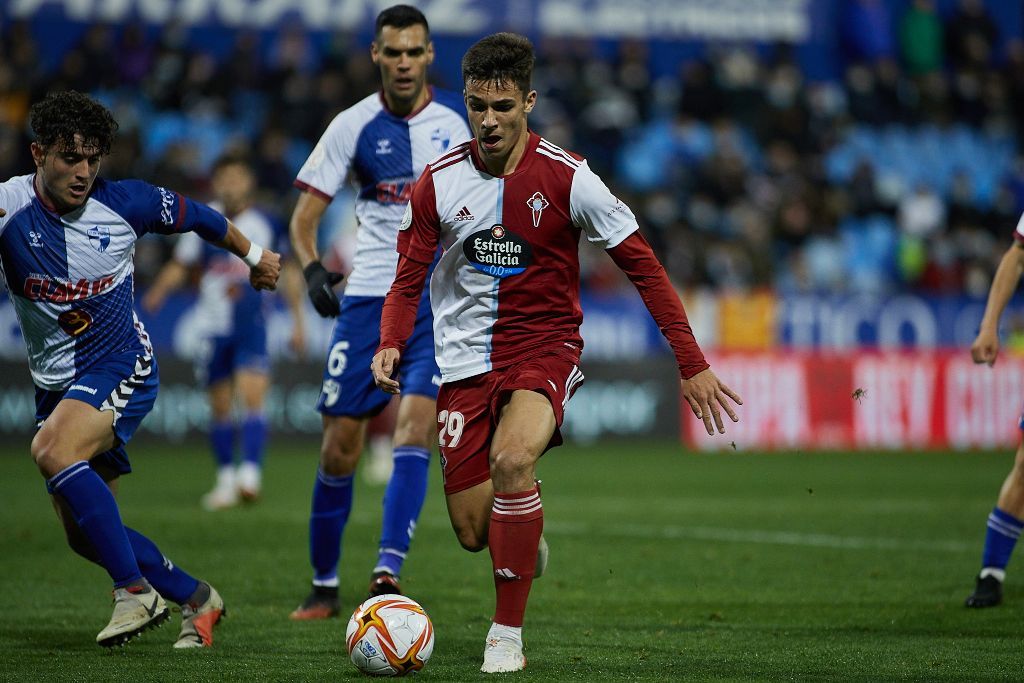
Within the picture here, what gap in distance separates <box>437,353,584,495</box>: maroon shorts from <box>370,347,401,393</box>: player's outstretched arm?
0.32 meters

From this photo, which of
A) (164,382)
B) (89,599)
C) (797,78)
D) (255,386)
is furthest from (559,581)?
(797,78)

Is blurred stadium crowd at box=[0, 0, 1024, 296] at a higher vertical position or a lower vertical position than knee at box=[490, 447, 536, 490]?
higher

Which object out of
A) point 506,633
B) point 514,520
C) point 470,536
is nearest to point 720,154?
point 470,536

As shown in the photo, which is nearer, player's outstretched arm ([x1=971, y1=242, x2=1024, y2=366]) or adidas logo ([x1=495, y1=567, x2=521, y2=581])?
adidas logo ([x1=495, y1=567, x2=521, y2=581])

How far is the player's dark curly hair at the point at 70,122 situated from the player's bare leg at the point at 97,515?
1.08 meters

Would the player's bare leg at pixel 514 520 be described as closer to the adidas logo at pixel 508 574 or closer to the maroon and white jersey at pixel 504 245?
the adidas logo at pixel 508 574

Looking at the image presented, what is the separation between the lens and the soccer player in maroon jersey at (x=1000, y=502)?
22.9 ft

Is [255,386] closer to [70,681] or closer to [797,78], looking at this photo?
[70,681]

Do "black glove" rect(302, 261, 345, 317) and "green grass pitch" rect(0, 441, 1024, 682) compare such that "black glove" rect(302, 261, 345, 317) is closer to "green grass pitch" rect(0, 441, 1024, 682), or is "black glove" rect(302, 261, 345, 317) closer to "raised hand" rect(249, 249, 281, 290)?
"raised hand" rect(249, 249, 281, 290)

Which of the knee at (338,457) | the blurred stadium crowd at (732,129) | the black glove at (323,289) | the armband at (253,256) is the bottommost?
the knee at (338,457)

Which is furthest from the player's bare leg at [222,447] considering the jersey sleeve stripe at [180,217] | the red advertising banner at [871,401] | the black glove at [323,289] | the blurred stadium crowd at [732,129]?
the red advertising banner at [871,401]

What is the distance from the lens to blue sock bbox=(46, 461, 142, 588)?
5.60 metres

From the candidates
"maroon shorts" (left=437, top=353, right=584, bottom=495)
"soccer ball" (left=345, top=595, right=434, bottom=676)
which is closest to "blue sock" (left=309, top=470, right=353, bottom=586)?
"maroon shorts" (left=437, top=353, right=584, bottom=495)

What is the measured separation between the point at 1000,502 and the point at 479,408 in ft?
10.1
